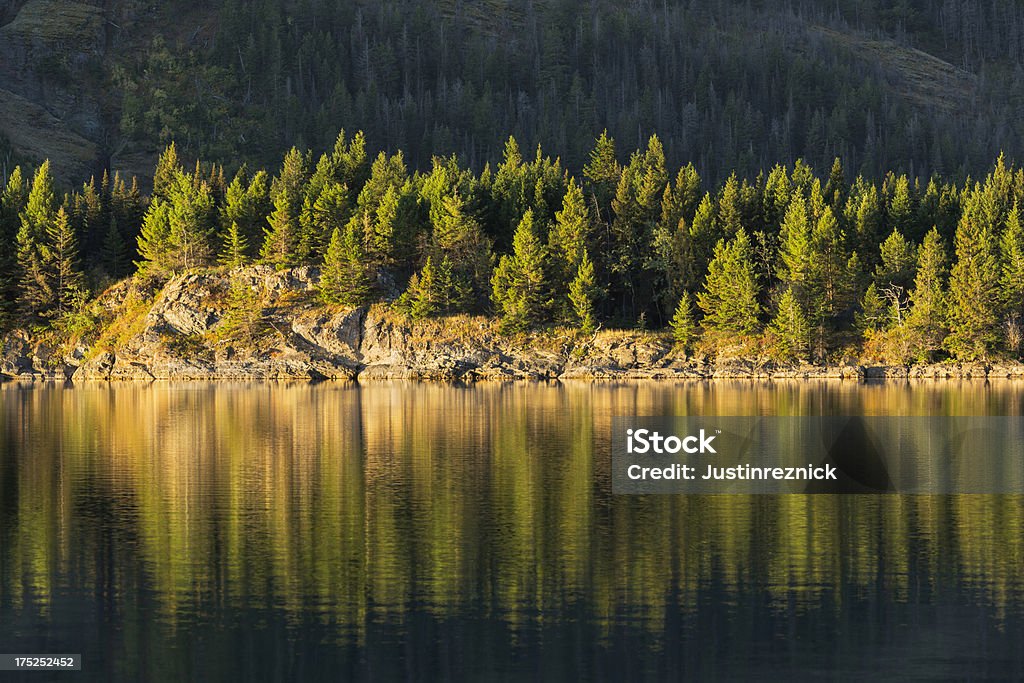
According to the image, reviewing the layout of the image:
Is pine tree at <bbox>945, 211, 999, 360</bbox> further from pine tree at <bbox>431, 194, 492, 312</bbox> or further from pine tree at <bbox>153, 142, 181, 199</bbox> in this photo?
pine tree at <bbox>153, 142, 181, 199</bbox>

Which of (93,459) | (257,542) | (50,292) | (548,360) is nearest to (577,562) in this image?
(257,542)

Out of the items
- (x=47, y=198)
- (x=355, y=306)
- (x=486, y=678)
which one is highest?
(x=47, y=198)

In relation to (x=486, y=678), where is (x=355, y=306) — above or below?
above

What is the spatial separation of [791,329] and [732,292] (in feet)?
25.4

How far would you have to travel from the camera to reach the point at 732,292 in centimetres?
14475

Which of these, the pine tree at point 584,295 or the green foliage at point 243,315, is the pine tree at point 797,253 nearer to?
the pine tree at point 584,295

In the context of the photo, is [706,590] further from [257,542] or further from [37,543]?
[37,543]

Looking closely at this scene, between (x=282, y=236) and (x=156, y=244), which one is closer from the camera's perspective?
(x=282, y=236)

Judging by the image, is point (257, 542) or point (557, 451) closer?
point (257, 542)

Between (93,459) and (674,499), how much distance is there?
3169 cm

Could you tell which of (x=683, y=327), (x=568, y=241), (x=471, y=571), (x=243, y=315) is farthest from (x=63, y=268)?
(x=471, y=571)

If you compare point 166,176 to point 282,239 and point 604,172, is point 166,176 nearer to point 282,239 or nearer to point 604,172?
point 282,239

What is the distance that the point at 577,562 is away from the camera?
4372cm

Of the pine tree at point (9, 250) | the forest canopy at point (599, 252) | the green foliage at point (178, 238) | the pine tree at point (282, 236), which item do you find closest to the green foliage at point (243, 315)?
the pine tree at point (282, 236)
